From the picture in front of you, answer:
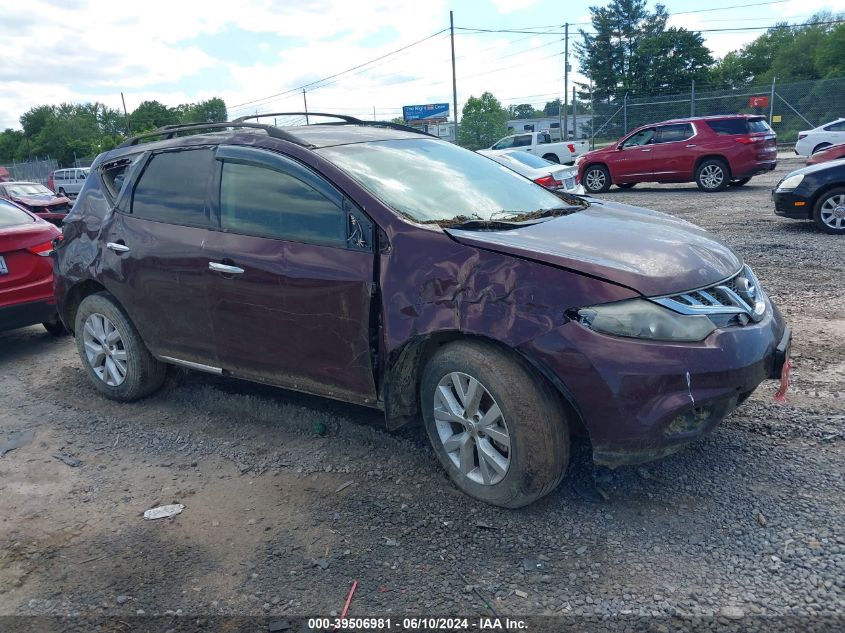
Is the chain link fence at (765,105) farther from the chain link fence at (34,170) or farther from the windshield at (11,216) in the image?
the chain link fence at (34,170)

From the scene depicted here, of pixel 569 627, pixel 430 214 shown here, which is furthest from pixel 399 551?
pixel 430 214

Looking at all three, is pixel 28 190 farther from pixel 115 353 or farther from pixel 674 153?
pixel 115 353

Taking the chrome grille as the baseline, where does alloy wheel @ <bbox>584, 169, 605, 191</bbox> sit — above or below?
below

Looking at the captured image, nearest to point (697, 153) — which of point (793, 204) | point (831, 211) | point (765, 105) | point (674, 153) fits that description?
point (674, 153)

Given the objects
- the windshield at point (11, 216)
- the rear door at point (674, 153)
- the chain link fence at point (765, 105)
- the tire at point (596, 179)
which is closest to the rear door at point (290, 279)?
the windshield at point (11, 216)

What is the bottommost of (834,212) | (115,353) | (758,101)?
(115,353)

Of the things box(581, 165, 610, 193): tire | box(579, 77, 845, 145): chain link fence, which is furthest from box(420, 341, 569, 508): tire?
box(579, 77, 845, 145): chain link fence

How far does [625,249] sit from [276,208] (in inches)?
73.7

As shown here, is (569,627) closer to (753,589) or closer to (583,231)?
(753,589)

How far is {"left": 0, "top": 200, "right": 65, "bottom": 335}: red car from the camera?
239 inches

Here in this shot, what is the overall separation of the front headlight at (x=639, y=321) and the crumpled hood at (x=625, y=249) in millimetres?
80

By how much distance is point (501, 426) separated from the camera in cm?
314

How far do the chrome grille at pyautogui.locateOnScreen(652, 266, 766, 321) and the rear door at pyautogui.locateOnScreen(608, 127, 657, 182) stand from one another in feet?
48.5

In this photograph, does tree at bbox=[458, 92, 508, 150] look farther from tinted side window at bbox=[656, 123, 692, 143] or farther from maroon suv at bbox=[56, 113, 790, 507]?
maroon suv at bbox=[56, 113, 790, 507]
